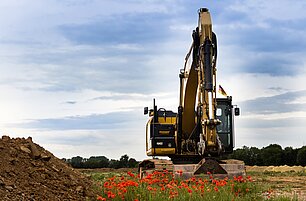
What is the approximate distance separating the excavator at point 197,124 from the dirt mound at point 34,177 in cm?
463

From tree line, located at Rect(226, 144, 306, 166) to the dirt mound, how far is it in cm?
3695

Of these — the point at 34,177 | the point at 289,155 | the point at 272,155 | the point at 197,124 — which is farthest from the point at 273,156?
the point at 34,177

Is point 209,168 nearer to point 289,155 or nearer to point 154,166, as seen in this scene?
point 154,166

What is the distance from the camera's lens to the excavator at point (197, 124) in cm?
1400

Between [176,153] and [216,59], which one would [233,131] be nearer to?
[176,153]

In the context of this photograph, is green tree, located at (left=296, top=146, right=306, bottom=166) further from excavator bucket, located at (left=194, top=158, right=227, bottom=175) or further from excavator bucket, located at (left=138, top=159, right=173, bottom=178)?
excavator bucket, located at (left=194, top=158, right=227, bottom=175)

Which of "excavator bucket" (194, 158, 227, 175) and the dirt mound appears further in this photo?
"excavator bucket" (194, 158, 227, 175)

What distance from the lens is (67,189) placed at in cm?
873

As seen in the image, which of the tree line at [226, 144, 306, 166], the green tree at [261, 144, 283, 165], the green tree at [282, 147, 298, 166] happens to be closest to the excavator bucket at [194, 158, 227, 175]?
the tree line at [226, 144, 306, 166]

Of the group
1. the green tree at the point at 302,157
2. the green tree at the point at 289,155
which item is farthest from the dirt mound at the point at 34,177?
the green tree at the point at 289,155

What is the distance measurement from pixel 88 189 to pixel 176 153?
9.45m

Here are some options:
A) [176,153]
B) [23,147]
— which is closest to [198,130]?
[176,153]

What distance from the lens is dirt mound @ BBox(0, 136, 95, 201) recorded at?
318 inches

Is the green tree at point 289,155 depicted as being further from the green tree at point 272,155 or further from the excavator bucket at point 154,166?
the excavator bucket at point 154,166
